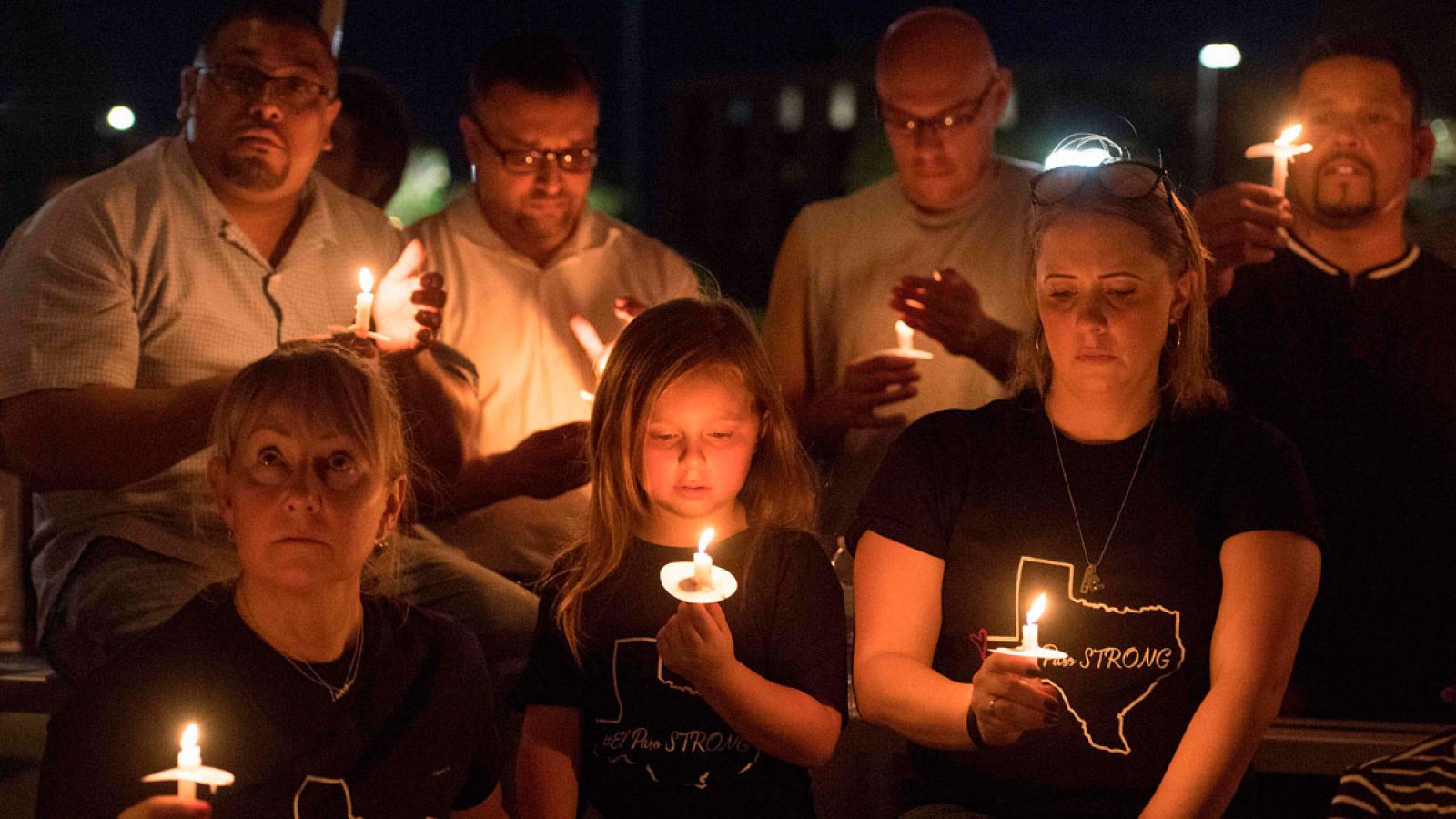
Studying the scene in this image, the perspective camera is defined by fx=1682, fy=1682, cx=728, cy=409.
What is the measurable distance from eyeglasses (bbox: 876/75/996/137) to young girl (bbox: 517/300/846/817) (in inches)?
66.2

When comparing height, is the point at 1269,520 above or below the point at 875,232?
below

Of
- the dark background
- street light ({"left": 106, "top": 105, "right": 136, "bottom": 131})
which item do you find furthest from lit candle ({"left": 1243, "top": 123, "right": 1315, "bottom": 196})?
street light ({"left": 106, "top": 105, "right": 136, "bottom": 131})

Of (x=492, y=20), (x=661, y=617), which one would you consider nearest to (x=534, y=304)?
(x=661, y=617)

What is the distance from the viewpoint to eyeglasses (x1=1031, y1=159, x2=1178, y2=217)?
3.04 m

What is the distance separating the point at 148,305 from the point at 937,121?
215 centimetres

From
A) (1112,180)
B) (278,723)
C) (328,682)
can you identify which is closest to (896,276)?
(1112,180)

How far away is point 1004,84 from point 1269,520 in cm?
232

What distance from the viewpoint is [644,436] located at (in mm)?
3078

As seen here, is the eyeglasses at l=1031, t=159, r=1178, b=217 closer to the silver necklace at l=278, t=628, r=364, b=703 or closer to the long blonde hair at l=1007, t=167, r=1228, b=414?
the long blonde hair at l=1007, t=167, r=1228, b=414

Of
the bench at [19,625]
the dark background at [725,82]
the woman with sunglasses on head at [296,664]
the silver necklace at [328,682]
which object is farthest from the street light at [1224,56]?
the bench at [19,625]

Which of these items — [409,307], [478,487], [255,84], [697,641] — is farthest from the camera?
[478,487]

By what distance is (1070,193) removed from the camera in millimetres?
3055

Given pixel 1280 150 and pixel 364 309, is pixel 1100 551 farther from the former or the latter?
pixel 364 309

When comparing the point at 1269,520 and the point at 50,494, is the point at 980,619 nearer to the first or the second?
the point at 1269,520
